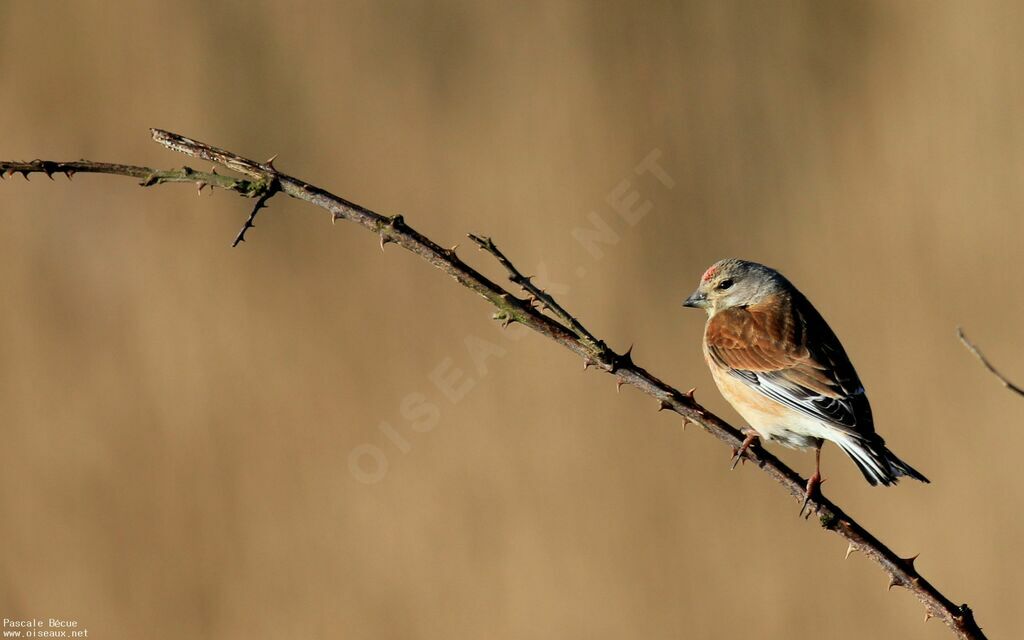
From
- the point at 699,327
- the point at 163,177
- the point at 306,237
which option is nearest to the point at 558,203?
the point at 699,327

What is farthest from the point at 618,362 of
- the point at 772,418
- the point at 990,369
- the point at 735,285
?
the point at 735,285

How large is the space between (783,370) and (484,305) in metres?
2.69

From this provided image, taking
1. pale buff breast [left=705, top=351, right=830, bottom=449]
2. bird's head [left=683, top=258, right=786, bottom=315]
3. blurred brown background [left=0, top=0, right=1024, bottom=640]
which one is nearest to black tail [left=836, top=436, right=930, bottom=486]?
pale buff breast [left=705, top=351, right=830, bottom=449]

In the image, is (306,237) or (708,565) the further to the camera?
(306,237)

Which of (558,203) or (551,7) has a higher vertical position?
(551,7)

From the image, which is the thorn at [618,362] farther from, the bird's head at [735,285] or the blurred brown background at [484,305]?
the blurred brown background at [484,305]

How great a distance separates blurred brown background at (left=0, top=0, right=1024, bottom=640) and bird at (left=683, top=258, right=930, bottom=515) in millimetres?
1535

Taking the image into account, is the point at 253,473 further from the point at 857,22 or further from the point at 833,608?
the point at 857,22

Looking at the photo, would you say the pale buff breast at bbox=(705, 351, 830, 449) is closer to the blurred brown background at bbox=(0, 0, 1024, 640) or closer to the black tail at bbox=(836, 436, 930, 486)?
the black tail at bbox=(836, 436, 930, 486)

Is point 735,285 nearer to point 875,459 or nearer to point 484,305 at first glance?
point 875,459

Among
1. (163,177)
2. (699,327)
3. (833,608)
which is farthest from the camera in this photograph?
(699,327)

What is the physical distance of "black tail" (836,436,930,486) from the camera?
3.42m

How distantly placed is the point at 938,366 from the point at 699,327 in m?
1.36

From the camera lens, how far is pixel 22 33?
709 cm
